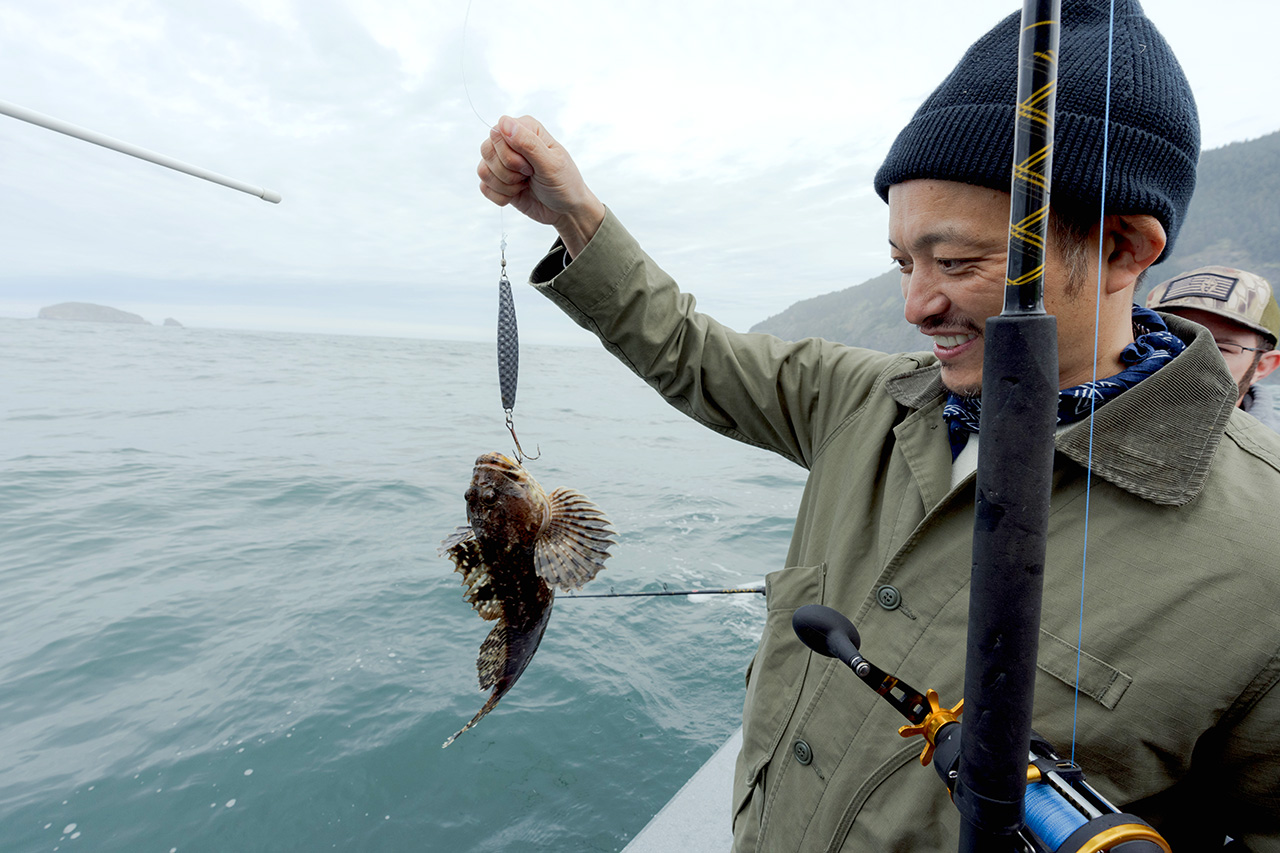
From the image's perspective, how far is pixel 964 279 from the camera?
1.41 m

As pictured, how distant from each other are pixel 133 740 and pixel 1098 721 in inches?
267

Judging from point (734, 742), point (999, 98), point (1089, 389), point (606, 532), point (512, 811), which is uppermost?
point (999, 98)

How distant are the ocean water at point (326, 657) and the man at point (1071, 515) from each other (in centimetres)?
236

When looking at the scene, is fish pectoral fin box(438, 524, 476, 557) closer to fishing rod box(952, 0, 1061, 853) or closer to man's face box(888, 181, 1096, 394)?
man's face box(888, 181, 1096, 394)

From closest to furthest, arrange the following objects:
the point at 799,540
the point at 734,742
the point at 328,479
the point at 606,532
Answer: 1. the point at 799,540
2. the point at 606,532
3. the point at 734,742
4. the point at 328,479

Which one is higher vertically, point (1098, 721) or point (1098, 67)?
point (1098, 67)

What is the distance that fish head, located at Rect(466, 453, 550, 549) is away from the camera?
239cm

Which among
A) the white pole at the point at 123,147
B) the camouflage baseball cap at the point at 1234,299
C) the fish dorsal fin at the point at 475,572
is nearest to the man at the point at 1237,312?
the camouflage baseball cap at the point at 1234,299

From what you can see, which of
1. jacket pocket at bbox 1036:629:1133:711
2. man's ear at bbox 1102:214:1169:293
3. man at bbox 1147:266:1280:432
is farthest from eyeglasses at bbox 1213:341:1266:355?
jacket pocket at bbox 1036:629:1133:711

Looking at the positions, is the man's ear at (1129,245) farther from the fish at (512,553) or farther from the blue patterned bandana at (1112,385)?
the fish at (512,553)

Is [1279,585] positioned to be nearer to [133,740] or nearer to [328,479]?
[133,740]

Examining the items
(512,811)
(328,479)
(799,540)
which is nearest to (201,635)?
(512,811)

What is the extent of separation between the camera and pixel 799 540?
2.07 m

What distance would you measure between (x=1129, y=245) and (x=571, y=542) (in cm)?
196
